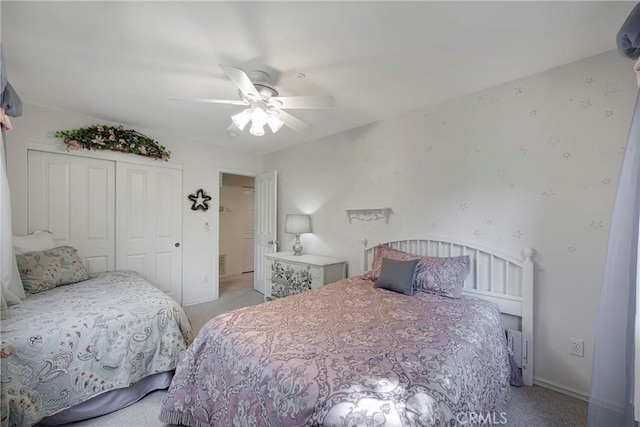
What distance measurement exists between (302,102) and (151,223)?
2859mm

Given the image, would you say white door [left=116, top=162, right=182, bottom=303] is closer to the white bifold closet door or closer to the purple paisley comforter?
the white bifold closet door

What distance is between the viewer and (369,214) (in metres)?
3.29

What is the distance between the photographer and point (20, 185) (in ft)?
9.16

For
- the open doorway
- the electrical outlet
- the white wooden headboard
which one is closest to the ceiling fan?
the white wooden headboard

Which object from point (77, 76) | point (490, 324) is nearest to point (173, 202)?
point (77, 76)

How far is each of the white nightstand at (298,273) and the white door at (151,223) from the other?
4.42 feet

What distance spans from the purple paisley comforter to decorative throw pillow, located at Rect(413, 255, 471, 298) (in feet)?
0.50

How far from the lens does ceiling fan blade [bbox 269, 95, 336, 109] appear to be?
6.27ft

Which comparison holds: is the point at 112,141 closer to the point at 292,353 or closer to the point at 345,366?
the point at 292,353

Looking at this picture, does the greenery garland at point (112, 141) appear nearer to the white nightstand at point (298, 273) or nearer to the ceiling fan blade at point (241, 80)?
the white nightstand at point (298, 273)

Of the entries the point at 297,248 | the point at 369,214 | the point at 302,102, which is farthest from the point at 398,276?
the point at 297,248

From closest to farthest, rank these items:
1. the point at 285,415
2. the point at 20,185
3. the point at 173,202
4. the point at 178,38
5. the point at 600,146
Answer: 1. the point at 285,415
2. the point at 178,38
3. the point at 600,146
4. the point at 20,185
5. the point at 173,202

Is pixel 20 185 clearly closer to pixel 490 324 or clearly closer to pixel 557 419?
pixel 490 324

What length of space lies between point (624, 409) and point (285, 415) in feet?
5.19
